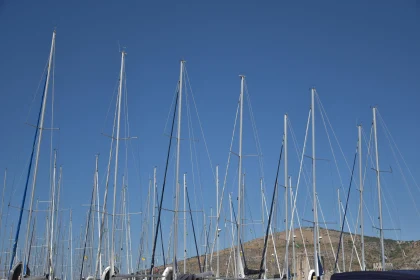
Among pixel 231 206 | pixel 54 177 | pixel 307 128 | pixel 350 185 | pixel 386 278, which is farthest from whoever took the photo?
pixel 231 206

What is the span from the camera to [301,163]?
4706 cm

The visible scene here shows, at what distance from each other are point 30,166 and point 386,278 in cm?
2195

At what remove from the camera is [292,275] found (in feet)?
150

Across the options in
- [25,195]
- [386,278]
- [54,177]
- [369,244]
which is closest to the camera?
[386,278]

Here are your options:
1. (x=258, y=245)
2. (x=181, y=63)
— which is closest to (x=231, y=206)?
(x=181, y=63)

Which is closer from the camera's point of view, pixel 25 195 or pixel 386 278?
pixel 386 278

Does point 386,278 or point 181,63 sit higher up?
point 181,63

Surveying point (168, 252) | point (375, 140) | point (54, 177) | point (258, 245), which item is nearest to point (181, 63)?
point (375, 140)

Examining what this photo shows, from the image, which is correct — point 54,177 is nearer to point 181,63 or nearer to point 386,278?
point 181,63

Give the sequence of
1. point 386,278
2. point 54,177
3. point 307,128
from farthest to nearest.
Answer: point 54,177 < point 307,128 < point 386,278

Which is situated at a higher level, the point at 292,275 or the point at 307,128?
the point at 307,128

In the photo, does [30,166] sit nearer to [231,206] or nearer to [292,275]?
[292,275]

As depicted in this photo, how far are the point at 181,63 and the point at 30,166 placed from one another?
12788 mm

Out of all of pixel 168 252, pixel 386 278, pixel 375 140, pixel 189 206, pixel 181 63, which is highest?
pixel 181 63
